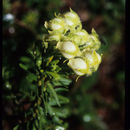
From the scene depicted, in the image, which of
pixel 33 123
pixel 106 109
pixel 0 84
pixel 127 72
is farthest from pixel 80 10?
pixel 33 123

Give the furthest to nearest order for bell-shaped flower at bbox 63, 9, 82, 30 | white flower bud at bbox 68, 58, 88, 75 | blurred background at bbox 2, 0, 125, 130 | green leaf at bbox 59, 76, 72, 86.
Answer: blurred background at bbox 2, 0, 125, 130
green leaf at bbox 59, 76, 72, 86
bell-shaped flower at bbox 63, 9, 82, 30
white flower bud at bbox 68, 58, 88, 75

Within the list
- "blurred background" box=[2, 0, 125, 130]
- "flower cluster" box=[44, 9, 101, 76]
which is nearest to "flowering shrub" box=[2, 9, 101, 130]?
"flower cluster" box=[44, 9, 101, 76]

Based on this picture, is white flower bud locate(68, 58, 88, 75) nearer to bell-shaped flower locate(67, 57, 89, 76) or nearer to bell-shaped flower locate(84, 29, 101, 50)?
bell-shaped flower locate(67, 57, 89, 76)

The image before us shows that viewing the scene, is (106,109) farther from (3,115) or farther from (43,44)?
(43,44)

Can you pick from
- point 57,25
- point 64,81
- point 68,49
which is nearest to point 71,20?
point 57,25

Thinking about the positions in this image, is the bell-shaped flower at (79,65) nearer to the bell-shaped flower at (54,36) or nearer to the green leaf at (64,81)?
the bell-shaped flower at (54,36)

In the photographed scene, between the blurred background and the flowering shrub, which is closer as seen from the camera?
the flowering shrub

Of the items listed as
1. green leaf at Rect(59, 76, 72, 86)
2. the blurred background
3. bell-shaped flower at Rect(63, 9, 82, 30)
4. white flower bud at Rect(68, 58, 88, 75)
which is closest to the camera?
white flower bud at Rect(68, 58, 88, 75)
